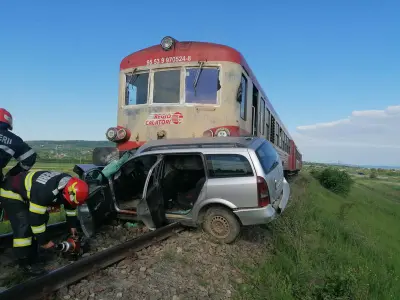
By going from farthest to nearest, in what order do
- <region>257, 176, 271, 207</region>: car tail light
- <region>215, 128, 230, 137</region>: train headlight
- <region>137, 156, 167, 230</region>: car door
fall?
<region>215, 128, 230, 137</region>: train headlight
<region>137, 156, 167, 230</region>: car door
<region>257, 176, 271, 207</region>: car tail light

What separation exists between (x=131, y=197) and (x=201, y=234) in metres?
1.79

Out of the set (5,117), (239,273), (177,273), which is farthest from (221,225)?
(5,117)

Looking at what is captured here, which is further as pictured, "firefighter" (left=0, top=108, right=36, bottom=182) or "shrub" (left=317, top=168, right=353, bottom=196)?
"shrub" (left=317, top=168, right=353, bottom=196)

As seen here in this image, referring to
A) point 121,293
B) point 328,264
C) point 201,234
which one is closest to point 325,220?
point 328,264

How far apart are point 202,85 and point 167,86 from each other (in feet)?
2.90

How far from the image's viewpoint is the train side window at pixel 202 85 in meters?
8.07

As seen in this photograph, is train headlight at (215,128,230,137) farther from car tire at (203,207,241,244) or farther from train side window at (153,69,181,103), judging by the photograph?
car tire at (203,207,241,244)

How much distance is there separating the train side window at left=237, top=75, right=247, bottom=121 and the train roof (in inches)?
15.1

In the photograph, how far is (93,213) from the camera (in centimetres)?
599

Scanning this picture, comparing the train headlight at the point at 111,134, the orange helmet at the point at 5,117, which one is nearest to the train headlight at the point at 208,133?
the train headlight at the point at 111,134

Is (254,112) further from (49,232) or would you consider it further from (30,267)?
(30,267)

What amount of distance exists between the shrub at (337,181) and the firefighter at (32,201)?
1455 inches

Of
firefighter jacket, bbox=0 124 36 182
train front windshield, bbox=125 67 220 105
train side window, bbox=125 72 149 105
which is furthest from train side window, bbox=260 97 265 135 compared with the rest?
firefighter jacket, bbox=0 124 36 182

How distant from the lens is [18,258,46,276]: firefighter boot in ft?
13.3
